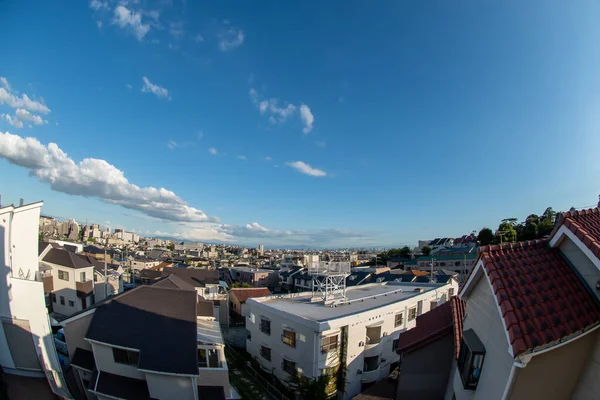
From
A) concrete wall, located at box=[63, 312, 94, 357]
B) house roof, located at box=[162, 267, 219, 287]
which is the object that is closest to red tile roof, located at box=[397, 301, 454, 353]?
concrete wall, located at box=[63, 312, 94, 357]

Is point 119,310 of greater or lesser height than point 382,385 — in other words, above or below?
above

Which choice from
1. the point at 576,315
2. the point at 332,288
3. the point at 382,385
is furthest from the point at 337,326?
the point at 576,315

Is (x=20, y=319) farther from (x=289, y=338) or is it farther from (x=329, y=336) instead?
(x=329, y=336)

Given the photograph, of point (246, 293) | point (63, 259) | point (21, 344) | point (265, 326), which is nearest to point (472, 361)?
point (265, 326)

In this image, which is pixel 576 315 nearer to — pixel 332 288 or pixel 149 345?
pixel 149 345

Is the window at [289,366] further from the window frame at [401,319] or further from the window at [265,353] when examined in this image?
the window frame at [401,319]

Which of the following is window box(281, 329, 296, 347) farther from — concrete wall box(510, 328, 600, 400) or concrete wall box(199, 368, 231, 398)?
concrete wall box(510, 328, 600, 400)
